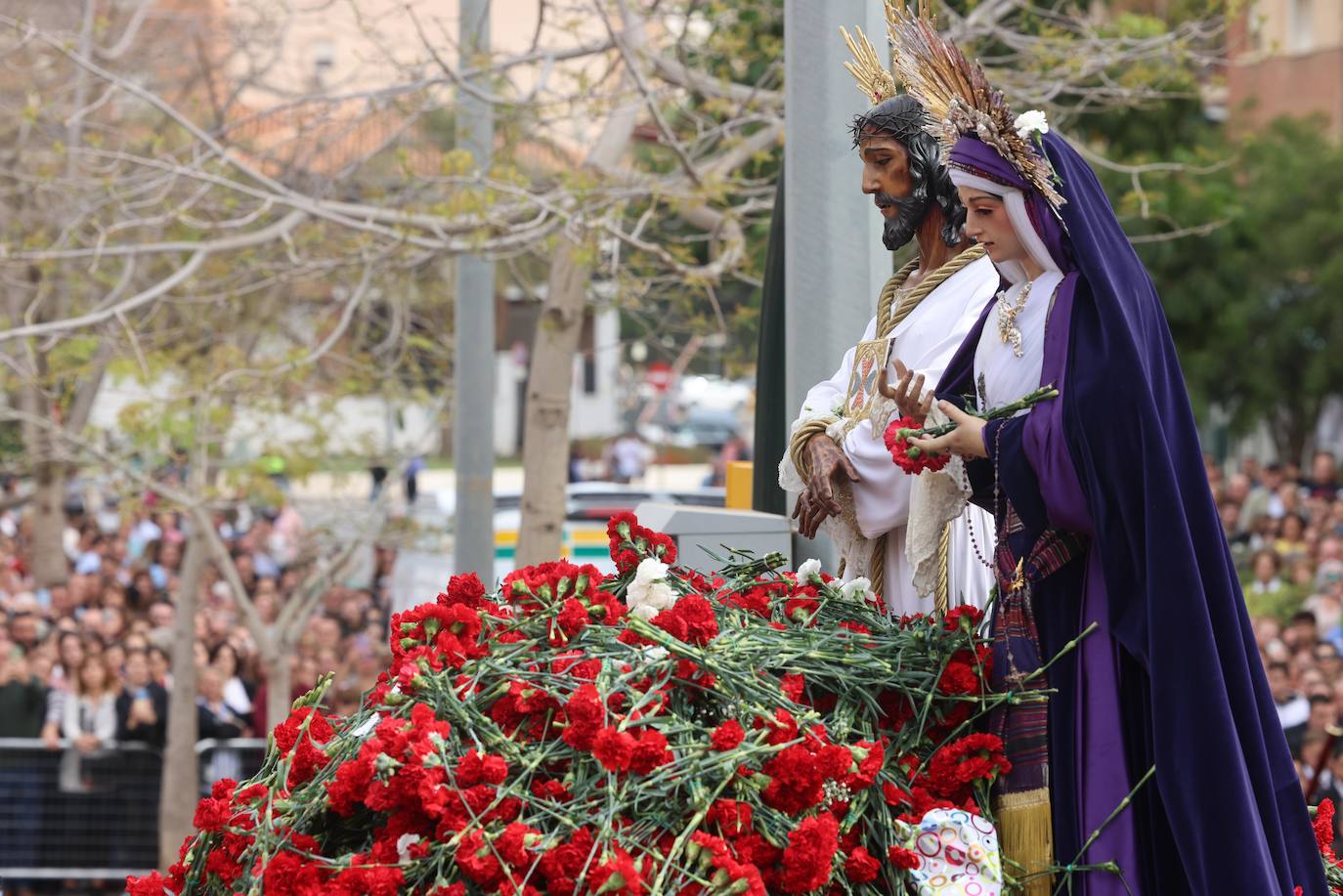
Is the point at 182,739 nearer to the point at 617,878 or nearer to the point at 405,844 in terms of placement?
the point at 405,844

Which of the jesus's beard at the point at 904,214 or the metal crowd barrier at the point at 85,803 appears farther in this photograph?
the metal crowd barrier at the point at 85,803

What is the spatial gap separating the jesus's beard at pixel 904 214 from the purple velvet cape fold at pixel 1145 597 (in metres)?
0.79

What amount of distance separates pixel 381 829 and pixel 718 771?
60cm

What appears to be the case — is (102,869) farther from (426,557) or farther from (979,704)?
(979,704)

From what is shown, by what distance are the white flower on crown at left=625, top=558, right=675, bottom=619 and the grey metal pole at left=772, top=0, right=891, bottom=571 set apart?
161 centimetres

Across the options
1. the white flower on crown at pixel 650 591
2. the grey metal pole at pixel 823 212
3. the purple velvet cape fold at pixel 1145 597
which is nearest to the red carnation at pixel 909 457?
the purple velvet cape fold at pixel 1145 597

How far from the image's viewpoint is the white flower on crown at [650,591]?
11.9 feet

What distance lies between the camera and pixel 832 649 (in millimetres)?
3537

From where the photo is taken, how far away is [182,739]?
11.8m

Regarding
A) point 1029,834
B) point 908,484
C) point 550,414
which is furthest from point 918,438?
point 550,414

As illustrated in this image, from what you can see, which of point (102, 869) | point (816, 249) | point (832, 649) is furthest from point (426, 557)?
point (832, 649)

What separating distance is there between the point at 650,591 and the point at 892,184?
1326 millimetres

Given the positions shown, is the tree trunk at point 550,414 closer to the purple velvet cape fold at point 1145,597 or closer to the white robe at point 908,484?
the white robe at point 908,484

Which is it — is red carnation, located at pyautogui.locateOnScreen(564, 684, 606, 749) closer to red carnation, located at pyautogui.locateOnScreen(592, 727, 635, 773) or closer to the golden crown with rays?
red carnation, located at pyautogui.locateOnScreen(592, 727, 635, 773)
